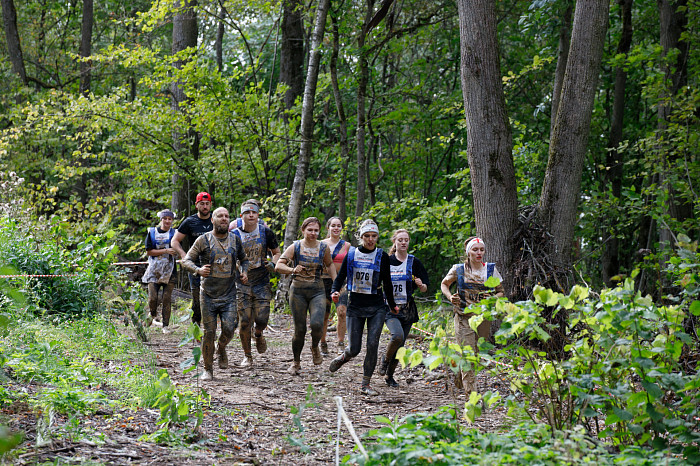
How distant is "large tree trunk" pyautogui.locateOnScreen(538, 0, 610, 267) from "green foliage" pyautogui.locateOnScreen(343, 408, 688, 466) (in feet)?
19.7

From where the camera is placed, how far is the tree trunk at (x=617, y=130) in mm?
16406

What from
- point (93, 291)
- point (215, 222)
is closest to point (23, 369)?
point (215, 222)

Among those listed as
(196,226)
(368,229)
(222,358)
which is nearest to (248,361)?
(222,358)

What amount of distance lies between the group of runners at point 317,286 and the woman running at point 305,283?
13mm

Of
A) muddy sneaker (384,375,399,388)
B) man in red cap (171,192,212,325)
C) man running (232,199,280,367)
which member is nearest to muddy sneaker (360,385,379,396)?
muddy sneaker (384,375,399,388)

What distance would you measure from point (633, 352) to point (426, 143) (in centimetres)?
1759

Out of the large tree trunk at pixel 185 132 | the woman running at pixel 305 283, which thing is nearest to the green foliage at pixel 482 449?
the woman running at pixel 305 283

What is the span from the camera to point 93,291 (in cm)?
1034

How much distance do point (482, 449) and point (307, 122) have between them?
11767 millimetres

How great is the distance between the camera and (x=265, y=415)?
6.61 meters

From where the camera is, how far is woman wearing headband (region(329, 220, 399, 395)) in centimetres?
808

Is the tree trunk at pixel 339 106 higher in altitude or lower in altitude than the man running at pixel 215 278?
higher

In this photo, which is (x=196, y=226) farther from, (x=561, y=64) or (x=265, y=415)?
(x=561, y=64)

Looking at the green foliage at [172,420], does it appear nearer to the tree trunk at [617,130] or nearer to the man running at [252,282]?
the man running at [252,282]
